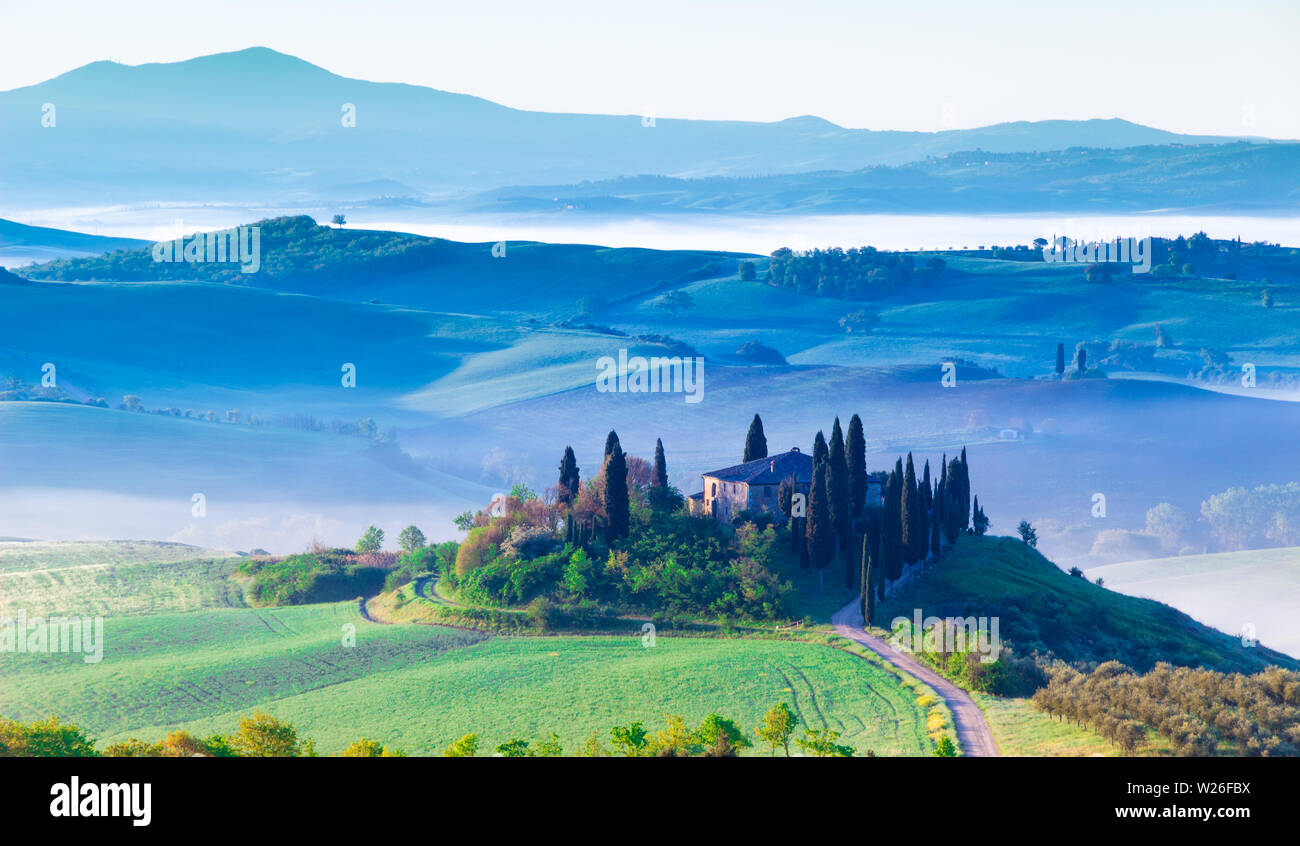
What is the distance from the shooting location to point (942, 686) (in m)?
55.8

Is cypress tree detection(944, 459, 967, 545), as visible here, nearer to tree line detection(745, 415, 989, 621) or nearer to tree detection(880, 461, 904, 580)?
tree line detection(745, 415, 989, 621)

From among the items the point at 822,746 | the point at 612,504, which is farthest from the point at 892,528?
the point at 822,746

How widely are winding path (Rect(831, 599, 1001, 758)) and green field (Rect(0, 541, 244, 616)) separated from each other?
37.9 meters

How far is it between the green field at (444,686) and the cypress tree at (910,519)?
45.8 ft

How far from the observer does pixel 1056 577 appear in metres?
81.9

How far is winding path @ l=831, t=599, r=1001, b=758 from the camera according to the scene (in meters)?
46.5

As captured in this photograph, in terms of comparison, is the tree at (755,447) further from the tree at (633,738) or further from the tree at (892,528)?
the tree at (633,738)

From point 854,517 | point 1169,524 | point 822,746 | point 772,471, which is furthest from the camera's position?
point 1169,524

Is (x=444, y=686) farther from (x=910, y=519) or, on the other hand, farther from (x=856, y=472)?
(x=856, y=472)

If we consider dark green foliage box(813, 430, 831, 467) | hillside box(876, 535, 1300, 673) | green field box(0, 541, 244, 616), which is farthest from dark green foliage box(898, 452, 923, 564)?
green field box(0, 541, 244, 616)

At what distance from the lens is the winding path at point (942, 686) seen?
4653 cm

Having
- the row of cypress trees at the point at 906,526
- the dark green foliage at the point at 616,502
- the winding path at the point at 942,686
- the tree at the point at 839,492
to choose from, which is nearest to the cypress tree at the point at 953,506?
the row of cypress trees at the point at 906,526

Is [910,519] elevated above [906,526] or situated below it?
→ above

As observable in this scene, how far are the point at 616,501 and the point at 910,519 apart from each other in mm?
15868
